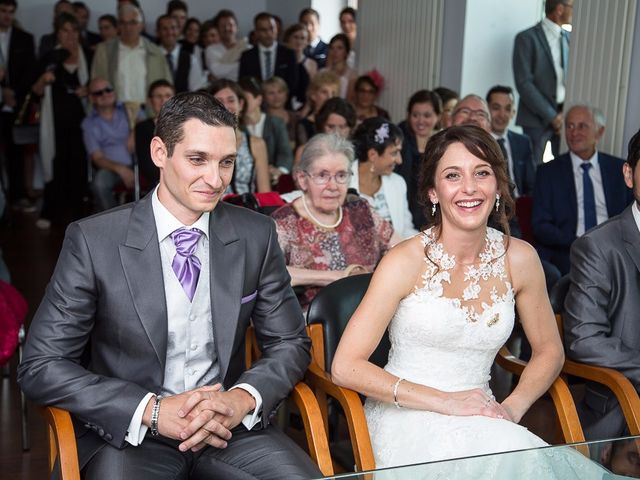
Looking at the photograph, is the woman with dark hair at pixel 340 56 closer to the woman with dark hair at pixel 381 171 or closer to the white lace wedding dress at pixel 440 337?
the woman with dark hair at pixel 381 171

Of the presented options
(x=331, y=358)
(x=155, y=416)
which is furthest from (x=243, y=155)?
(x=155, y=416)

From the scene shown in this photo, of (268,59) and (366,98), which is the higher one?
(268,59)

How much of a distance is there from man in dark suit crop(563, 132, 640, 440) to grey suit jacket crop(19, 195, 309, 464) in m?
0.89

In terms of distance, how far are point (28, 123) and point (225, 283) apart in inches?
259

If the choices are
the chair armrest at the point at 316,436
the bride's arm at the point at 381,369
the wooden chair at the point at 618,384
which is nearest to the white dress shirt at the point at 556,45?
the wooden chair at the point at 618,384

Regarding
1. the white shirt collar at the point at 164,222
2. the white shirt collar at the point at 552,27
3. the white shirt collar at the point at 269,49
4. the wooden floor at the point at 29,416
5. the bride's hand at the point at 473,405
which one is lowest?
the wooden floor at the point at 29,416

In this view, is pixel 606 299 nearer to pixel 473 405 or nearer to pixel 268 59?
pixel 473 405

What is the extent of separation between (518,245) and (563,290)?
1.28 ft

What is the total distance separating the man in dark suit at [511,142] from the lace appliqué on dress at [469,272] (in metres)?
3.06

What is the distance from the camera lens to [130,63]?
8.15 m

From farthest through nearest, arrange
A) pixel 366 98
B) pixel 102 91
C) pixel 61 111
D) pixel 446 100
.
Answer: pixel 61 111, pixel 102 91, pixel 366 98, pixel 446 100

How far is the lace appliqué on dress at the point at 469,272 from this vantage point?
260 centimetres

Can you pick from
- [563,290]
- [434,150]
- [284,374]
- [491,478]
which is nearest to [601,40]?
[563,290]

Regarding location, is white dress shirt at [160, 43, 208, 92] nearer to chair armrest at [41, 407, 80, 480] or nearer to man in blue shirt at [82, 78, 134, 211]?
man in blue shirt at [82, 78, 134, 211]
